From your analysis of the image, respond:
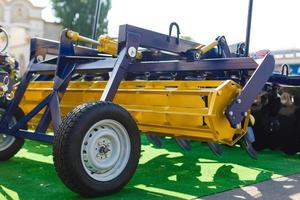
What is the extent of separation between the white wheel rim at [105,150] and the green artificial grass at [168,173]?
23 cm

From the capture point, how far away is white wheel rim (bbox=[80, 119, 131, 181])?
139 inches

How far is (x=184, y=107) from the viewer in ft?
13.7

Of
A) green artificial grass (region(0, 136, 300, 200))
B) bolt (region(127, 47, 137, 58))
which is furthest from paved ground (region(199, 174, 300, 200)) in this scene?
bolt (region(127, 47, 137, 58))

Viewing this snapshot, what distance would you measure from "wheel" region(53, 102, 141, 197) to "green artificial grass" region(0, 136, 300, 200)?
20 cm

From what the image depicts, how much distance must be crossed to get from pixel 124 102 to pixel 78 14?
36891 mm

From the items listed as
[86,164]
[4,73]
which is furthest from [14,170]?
[86,164]

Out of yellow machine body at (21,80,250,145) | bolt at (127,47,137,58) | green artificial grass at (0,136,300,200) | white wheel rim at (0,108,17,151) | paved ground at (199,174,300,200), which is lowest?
green artificial grass at (0,136,300,200)

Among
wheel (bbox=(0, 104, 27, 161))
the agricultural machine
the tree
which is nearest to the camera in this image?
the agricultural machine

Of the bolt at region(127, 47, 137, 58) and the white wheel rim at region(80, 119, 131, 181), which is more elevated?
the bolt at region(127, 47, 137, 58)

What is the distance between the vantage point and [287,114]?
20.0ft

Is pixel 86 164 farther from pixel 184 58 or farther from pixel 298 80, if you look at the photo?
pixel 298 80

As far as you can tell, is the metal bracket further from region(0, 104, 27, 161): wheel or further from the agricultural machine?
region(0, 104, 27, 161): wheel

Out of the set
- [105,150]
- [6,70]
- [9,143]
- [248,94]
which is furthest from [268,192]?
[6,70]

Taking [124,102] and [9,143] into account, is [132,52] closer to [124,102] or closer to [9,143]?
[124,102]
